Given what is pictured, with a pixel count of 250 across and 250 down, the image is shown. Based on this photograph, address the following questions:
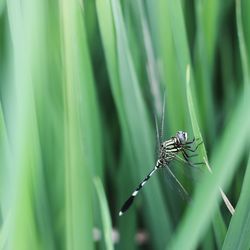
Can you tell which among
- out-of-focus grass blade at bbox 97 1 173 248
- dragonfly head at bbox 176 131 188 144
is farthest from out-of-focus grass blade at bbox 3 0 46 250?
dragonfly head at bbox 176 131 188 144

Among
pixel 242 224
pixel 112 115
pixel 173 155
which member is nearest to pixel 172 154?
pixel 173 155

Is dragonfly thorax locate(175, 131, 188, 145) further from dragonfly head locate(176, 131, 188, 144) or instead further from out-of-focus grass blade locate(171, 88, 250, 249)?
out-of-focus grass blade locate(171, 88, 250, 249)

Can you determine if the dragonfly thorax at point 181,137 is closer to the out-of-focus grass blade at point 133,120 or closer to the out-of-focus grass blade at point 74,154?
the out-of-focus grass blade at point 133,120

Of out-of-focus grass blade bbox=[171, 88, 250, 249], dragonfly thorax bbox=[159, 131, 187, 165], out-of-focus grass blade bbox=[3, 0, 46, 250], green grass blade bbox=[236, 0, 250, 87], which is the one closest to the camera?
out-of-focus grass blade bbox=[171, 88, 250, 249]

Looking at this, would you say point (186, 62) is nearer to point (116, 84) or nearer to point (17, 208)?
point (116, 84)

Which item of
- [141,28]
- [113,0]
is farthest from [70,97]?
[141,28]

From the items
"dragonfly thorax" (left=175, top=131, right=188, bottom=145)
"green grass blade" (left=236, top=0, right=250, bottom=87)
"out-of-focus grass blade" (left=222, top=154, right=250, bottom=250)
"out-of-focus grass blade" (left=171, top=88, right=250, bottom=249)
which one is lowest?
"out-of-focus grass blade" (left=222, top=154, right=250, bottom=250)

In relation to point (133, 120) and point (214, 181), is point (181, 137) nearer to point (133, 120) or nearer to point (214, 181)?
point (133, 120)
